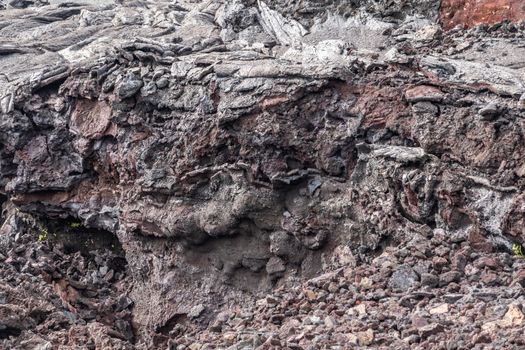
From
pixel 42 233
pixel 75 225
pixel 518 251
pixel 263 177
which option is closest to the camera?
pixel 518 251

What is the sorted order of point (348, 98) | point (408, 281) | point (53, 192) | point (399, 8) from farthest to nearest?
point (53, 192) < point (399, 8) < point (348, 98) < point (408, 281)

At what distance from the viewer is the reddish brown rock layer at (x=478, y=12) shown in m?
14.5

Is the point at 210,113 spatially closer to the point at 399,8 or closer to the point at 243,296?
the point at 243,296

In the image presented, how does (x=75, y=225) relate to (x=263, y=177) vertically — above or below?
below

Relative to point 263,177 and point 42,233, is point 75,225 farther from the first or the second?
point 263,177

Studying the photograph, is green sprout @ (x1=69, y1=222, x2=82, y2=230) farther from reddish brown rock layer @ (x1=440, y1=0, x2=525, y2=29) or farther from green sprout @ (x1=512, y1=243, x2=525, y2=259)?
green sprout @ (x1=512, y1=243, x2=525, y2=259)

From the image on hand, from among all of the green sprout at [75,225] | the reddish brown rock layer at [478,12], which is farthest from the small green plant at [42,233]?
the reddish brown rock layer at [478,12]

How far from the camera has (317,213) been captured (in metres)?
12.9

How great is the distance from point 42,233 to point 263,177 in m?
7.06

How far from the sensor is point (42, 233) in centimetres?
1798

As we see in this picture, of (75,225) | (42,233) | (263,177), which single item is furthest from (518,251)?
(42,233)

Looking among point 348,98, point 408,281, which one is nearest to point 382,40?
point 348,98

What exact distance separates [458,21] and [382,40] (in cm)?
150

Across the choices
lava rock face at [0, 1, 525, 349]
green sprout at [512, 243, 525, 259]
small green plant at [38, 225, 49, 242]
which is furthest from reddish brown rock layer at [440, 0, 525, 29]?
small green plant at [38, 225, 49, 242]
